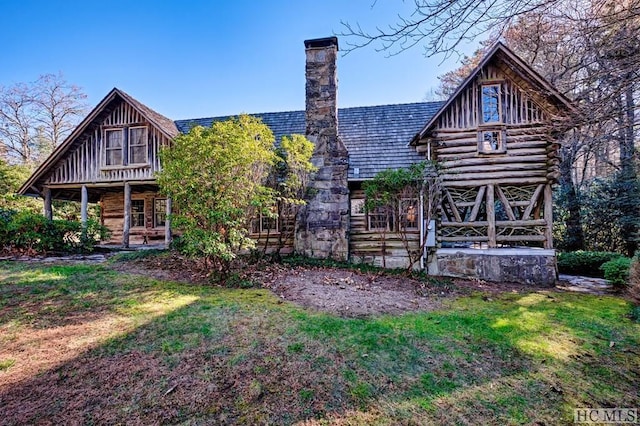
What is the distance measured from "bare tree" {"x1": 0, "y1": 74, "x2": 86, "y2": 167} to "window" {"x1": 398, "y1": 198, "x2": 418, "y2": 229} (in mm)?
Answer: 28396

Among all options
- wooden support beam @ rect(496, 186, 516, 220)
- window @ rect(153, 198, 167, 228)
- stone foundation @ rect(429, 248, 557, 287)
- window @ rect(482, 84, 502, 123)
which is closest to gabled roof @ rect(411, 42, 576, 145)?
window @ rect(482, 84, 502, 123)

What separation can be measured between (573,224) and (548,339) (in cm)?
1272

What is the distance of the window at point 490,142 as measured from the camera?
10.1 meters

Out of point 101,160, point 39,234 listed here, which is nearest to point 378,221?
point 39,234

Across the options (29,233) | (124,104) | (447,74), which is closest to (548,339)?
(29,233)

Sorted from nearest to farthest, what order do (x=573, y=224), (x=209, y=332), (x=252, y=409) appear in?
(x=252, y=409), (x=209, y=332), (x=573, y=224)

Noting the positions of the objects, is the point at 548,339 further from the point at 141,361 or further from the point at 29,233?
the point at 29,233

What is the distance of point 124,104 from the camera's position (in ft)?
42.7

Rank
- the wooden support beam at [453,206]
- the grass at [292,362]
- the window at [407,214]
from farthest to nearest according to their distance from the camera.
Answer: the wooden support beam at [453,206]
the window at [407,214]
the grass at [292,362]

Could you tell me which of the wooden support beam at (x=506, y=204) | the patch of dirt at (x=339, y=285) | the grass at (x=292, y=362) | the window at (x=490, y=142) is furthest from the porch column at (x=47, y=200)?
the wooden support beam at (x=506, y=204)

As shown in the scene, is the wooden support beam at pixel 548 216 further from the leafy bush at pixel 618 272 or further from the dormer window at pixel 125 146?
the dormer window at pixel 125 146

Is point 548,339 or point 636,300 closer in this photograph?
point 548,339

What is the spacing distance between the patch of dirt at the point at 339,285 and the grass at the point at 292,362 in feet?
2.08

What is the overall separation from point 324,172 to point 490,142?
228 inches
